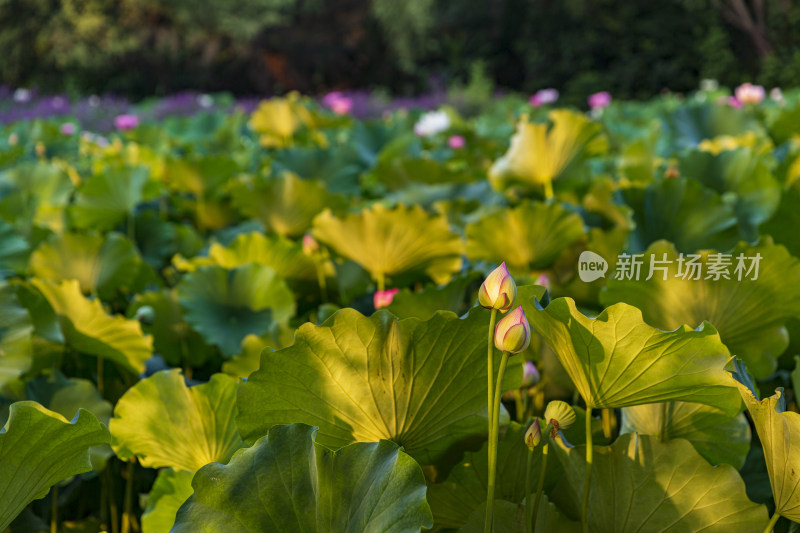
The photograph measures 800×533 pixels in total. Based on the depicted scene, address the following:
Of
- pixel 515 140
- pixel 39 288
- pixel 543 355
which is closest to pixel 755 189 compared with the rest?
pixel 515 140

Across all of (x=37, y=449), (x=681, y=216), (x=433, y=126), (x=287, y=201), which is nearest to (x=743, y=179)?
(x=681, y=216)

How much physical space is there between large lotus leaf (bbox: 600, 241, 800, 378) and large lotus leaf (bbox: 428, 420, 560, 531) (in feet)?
0.61

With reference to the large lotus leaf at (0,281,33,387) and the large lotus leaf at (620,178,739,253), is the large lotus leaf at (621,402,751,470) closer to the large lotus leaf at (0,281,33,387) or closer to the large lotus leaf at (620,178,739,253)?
the large lotus leaf at (620,178,739,253)

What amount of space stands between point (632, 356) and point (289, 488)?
0.24m

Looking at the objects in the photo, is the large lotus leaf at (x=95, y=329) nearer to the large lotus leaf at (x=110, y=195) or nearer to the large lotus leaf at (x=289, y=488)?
the large lotus leaf at (x=289, y=488)

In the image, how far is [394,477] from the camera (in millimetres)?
507

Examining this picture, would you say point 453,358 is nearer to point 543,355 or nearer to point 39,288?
point 543,355

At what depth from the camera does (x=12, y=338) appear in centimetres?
79

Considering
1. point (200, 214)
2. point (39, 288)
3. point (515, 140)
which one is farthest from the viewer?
point (200, 214)

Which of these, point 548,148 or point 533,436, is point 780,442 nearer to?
point 533,436

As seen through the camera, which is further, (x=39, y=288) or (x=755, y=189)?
(x=755, y=189)

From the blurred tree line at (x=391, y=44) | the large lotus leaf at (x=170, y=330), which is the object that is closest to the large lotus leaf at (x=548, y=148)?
the large lotus leaf at (x=170, y=330)

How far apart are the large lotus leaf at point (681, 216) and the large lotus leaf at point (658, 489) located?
1.60 feet

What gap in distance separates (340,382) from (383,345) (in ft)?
0.13
